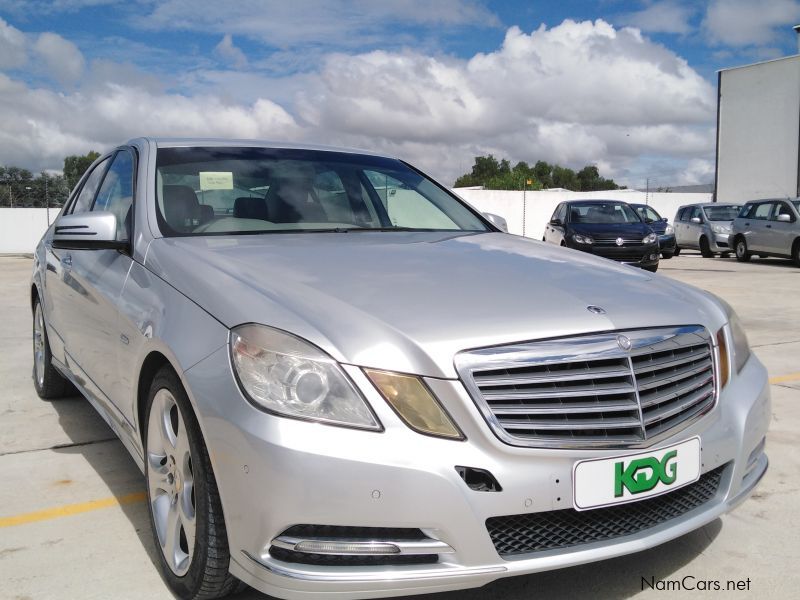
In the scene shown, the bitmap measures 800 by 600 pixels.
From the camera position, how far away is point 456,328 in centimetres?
219

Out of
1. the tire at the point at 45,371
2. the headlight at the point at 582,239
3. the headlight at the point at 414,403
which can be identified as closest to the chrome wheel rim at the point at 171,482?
the headlight at the point at 414,403

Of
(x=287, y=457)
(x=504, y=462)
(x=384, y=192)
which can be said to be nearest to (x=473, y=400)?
(x=504, y=462)

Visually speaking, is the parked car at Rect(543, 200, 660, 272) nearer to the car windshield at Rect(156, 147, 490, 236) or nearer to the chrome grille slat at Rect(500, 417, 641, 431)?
the car windshield at Rect(156, 147, 490, 236)

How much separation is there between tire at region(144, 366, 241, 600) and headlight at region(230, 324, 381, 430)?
304mm

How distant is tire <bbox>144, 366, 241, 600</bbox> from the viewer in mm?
2234

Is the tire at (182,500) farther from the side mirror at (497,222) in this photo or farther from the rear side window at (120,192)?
the side mirror at (497,222)

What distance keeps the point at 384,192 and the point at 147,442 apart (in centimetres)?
192

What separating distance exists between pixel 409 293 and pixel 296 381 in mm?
501

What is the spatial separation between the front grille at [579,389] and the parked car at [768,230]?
648 inches

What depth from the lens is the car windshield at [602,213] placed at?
50.8 ft

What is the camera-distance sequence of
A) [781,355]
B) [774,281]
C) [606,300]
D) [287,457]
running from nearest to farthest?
[287,457], [606,300], [781,355], [774,281]

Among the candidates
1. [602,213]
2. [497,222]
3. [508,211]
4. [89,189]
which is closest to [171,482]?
[497,222]

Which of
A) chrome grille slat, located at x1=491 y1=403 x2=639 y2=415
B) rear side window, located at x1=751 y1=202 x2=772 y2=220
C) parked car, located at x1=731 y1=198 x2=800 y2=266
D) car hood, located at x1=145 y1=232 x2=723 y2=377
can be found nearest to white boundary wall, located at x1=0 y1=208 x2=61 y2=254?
parked car, located at x1=731 y1=198 x2=800 y2=266

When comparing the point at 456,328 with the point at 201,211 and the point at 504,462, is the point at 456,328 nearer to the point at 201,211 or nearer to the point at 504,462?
the point at 504,462
